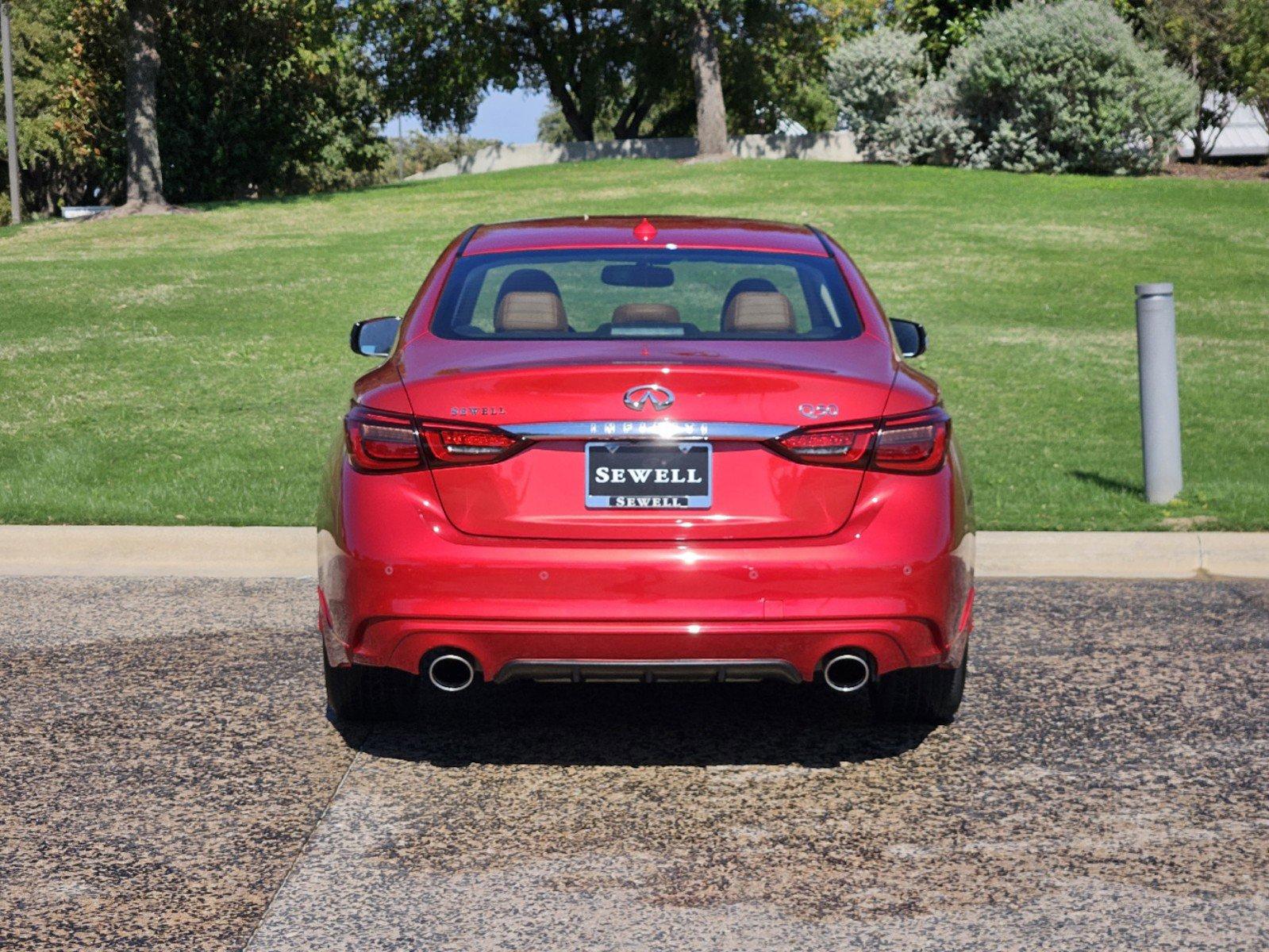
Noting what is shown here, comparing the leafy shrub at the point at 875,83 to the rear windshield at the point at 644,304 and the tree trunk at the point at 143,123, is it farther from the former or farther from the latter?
the rear windshield at the point at 644,304

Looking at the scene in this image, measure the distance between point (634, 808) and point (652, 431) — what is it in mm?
1072

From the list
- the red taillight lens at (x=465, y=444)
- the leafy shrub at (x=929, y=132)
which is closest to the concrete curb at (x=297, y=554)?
the red taillight lens at (x=465, y=444)

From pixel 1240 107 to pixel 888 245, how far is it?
41464 mm

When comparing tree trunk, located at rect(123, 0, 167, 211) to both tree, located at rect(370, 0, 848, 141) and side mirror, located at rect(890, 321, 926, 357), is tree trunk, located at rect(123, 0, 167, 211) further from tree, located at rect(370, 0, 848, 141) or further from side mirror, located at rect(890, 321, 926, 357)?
side mirror, located at rect(890, 321, 926, 357)

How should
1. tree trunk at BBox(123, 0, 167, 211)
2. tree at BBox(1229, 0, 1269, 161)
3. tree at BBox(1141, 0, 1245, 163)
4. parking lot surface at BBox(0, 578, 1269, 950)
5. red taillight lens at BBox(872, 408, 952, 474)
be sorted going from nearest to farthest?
parking lot surface at BBox(0, 578, 1269, 950) < red taillight lens at BBox(872, 408, 952, 474) < tree trunk at BBox(123, 0, 167, 211) < tree at BBox(1229, 0, 1269, 161) < tree at BBox(1141, 0, 1245, 163)

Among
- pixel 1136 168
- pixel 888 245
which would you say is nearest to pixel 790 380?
pixel 888 245

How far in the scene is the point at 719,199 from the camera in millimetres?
32156

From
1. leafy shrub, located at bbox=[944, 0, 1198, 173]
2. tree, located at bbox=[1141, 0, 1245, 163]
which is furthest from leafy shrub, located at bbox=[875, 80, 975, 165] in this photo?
tree, located at bbox=[1141, 0, 1245, 163]

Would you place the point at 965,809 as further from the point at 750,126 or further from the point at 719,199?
the point at 750,126

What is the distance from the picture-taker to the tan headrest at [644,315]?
18.1ft

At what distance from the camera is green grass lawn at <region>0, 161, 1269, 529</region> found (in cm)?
1015


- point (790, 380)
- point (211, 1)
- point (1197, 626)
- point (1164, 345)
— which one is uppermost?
point (211, 1)

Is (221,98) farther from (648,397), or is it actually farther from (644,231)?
(648,397)

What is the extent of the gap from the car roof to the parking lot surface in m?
1.60
